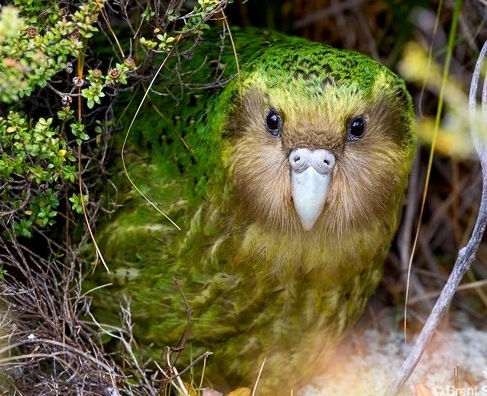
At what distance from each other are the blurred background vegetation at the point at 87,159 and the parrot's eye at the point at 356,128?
18cm

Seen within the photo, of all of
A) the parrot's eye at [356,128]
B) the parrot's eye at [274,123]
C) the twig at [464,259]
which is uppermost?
the parrot's eye at [274,123]

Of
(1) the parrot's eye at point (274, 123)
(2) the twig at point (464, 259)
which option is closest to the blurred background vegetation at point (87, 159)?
(2) the twig at point (464, 259)

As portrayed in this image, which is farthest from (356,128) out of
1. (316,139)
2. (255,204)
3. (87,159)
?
(87,159)

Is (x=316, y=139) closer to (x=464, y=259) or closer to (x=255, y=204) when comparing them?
(x=255, y=204)

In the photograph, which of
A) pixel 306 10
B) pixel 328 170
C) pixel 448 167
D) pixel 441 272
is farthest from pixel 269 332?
pixel 306 10

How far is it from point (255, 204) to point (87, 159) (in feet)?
1.87

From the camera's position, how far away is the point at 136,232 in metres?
2.75

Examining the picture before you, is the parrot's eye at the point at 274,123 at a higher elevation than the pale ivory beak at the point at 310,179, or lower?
higher

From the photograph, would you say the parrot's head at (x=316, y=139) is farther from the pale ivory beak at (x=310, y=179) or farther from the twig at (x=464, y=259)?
the twig at (x=464, y=259)

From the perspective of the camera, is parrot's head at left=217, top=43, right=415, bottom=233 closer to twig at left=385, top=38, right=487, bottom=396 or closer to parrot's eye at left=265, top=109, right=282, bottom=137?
parrot's eye at left=265, top=109, right=282, bottom=137

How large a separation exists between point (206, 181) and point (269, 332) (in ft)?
1.59

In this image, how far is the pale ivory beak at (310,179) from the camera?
2301 mm

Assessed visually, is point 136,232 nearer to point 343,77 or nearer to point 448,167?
point 343,77

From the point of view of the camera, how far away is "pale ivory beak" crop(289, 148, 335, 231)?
7.55 feet
